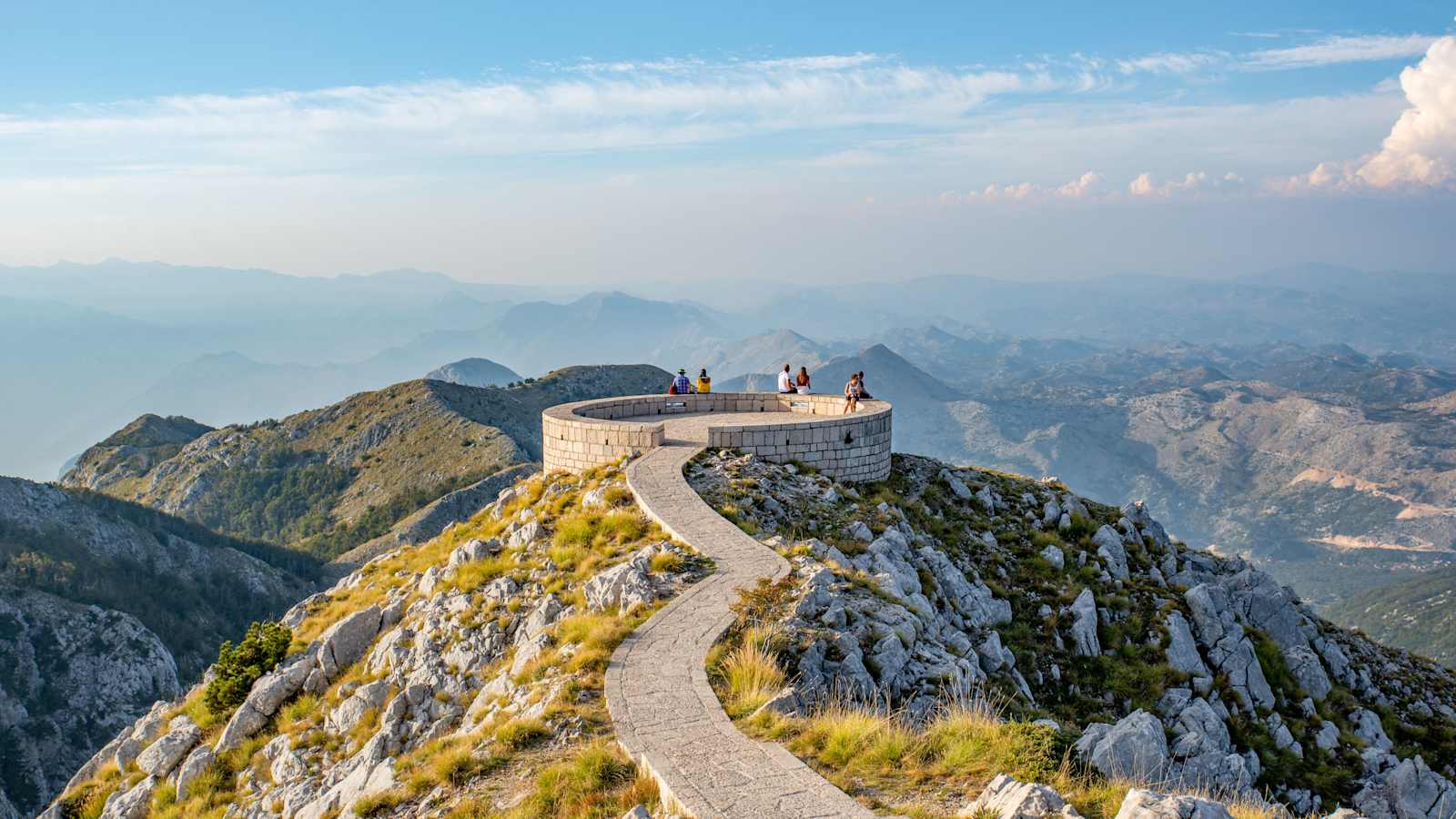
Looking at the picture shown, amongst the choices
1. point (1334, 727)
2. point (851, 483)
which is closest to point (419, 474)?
point (851, 483)

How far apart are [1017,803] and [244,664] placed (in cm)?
1820

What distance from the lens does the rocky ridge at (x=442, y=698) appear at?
11352 millimetres

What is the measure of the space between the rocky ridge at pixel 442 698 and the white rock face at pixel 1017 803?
3444 millimetres

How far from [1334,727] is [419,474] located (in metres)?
124

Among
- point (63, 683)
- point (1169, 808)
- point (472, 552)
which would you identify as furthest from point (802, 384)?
point (63, 683)

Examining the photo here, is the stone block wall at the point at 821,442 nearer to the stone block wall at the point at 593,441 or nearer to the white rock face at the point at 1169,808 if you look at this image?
the stone block wall at the point at 593,441

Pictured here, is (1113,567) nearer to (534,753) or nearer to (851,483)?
(851,483)

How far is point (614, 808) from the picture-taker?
31.0 ft

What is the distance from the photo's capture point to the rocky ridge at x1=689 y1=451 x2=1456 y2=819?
14141 mm

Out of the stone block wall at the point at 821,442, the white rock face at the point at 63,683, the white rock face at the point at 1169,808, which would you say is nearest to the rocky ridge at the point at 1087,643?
the stone block wall at the point at 821,442

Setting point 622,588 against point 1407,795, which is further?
point 1407,795

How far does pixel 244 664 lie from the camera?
2030 cm

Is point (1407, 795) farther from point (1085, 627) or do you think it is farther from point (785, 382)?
point (785, 382)

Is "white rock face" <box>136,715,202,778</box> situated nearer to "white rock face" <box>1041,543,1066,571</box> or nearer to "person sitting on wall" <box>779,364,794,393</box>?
"white rock face" <box>1041,543,1066,571</box>
